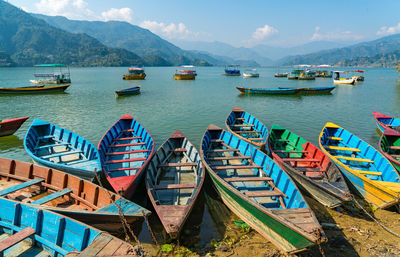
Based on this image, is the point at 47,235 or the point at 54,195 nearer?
the point at 47,235

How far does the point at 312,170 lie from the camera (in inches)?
459

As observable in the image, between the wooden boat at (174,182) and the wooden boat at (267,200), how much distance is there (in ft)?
3.43

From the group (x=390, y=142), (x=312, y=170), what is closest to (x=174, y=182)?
(x=312, y=170)

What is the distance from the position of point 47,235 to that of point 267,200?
27.4 ft

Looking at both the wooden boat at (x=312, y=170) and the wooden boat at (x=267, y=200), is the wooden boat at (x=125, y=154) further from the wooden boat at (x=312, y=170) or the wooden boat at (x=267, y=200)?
the wooden boat at (x=312, y=170)

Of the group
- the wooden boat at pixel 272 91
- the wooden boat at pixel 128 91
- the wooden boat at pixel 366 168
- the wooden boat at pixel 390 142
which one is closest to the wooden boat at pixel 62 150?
the wooden boat at pixel 366 168

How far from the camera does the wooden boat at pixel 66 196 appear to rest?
23.8 feet

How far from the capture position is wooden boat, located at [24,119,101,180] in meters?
10.9

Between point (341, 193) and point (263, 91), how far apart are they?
40.8 metres

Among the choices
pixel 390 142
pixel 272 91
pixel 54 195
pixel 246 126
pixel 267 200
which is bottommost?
pixel 267 200

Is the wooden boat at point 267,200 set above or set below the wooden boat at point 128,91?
below

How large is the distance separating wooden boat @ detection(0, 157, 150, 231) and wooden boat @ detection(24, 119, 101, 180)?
943 mm

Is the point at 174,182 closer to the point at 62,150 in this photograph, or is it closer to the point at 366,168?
the point at 62,150

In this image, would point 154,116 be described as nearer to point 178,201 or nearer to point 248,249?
point 178,201
